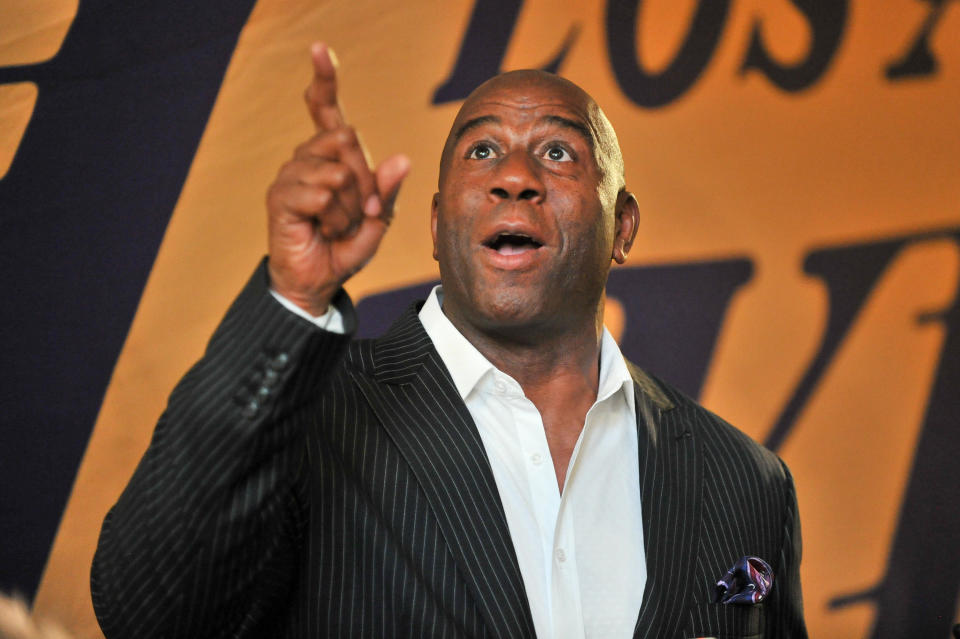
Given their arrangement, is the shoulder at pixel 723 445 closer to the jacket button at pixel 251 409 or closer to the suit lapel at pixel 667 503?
the suit lapel at pixel 667 503

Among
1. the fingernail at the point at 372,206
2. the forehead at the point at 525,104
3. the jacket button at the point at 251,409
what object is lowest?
the jacket button at the point at 251,409

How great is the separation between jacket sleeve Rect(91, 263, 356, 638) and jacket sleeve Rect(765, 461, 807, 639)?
3.59 ft

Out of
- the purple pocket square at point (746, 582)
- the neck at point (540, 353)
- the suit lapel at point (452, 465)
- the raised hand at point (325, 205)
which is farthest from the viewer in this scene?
the neck at point (540, 353)

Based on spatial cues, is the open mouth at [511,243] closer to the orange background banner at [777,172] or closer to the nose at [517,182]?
the nose at [517,182]

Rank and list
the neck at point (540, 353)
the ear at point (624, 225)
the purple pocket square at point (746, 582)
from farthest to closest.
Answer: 1. the ear at point (624, 225)
2. the neck at point (540, 353)
3. the purple pocket square at point (746, 582)

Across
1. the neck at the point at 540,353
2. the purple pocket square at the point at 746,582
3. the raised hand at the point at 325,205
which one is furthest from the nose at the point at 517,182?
the purple pocket square at the point at 746,582

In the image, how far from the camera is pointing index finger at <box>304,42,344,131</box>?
110 centimetres

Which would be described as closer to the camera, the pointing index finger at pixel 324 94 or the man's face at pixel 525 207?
the pointing index finger at pixel 324 94

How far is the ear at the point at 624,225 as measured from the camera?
6.83 ft

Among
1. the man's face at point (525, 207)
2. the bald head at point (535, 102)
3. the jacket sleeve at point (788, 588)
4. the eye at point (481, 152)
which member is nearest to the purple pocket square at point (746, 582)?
the jacket sleeve at point (788, 588)

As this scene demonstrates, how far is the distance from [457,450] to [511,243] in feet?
1.47

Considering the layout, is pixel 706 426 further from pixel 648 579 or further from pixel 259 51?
pixel 259 51

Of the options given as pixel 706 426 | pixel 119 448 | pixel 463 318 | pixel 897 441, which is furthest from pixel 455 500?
pixel 897 441

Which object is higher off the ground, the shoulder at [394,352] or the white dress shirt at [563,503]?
the shoulder at [394,352]
